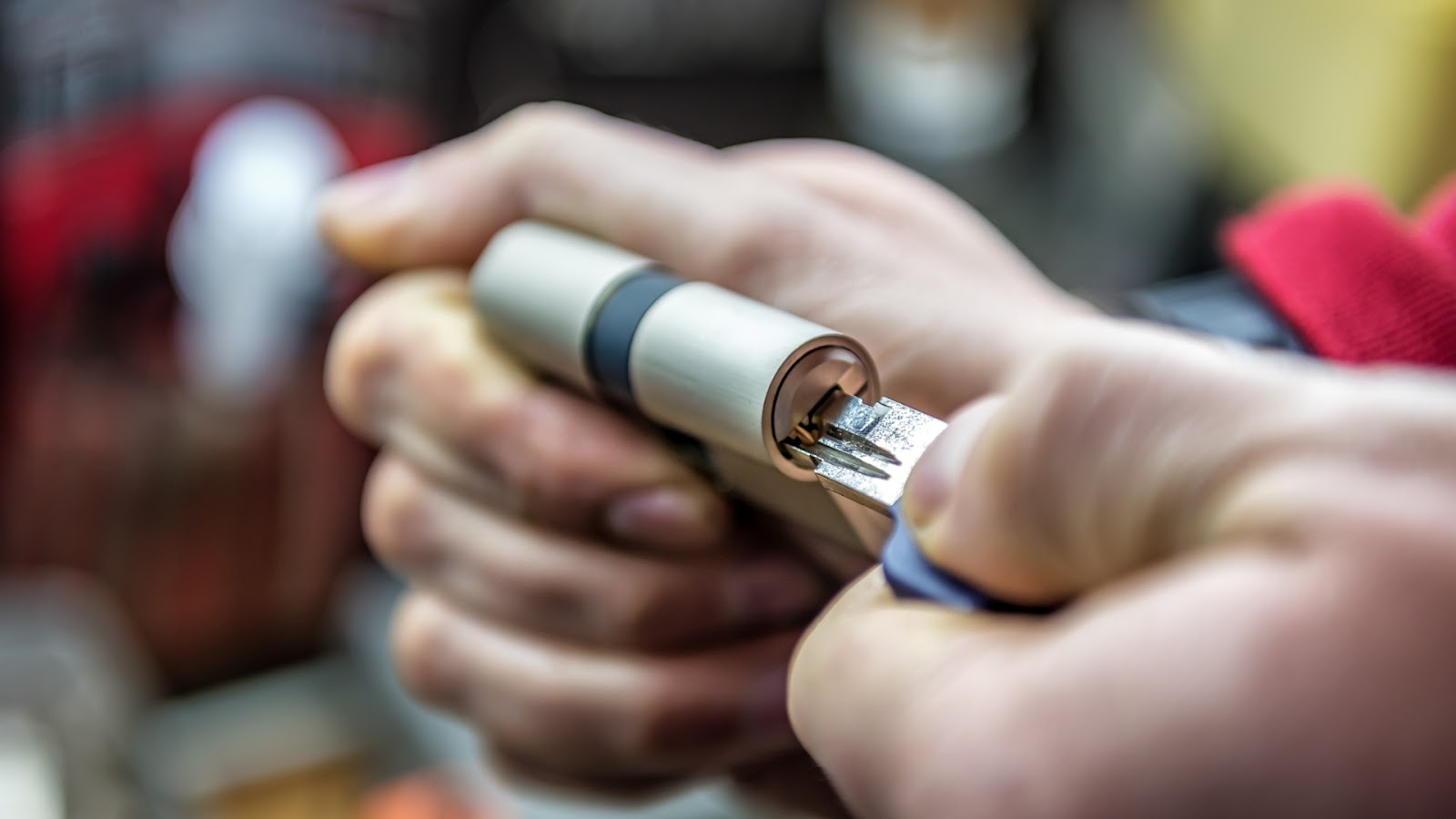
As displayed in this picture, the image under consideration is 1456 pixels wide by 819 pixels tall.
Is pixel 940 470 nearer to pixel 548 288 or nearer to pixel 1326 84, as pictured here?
pixel 548 288

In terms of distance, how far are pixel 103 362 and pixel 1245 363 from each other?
2.11 ft

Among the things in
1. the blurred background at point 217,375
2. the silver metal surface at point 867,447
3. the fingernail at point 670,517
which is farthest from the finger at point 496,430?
the blurred background at point 217,375

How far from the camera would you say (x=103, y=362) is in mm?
665

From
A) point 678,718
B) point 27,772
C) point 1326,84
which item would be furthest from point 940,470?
point 1326,84

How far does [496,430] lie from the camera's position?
35 cm

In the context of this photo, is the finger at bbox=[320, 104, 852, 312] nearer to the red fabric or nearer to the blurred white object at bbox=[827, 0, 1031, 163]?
the red fabric

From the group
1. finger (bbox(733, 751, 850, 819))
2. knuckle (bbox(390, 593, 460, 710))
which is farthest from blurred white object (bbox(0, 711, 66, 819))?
finger (bbox(733, 751, 850, 819))

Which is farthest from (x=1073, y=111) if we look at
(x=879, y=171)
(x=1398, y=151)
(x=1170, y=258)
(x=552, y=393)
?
(x=552, y=393)

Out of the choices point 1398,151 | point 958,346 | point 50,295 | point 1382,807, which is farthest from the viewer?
point 1398,151

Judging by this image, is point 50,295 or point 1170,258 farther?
point 1170,258

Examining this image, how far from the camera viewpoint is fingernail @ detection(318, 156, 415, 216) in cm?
40

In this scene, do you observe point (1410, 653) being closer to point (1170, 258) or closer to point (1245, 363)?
point (1245, 363)

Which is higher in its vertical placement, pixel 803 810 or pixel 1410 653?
pixel 1410 653

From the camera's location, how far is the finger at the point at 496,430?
13.3 inches
